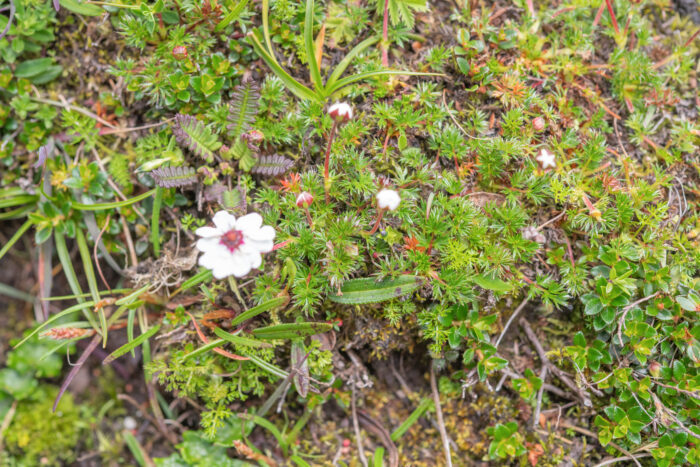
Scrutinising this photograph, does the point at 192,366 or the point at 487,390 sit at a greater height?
the point at 192,366

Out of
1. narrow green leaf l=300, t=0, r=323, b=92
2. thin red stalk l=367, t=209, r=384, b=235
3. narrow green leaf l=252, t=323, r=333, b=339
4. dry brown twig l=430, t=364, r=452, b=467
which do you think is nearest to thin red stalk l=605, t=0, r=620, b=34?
narrow green leaf l=300, t=0, r=323, b=92

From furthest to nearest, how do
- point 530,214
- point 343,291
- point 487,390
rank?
point 487,390 → point 530,214 → point 343,291

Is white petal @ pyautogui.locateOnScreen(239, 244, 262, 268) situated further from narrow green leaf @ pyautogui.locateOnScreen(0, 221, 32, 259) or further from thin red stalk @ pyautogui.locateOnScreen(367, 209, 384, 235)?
narrow green leaf @ pyautogui.locateOnScreen(0, 221, 32, 259)

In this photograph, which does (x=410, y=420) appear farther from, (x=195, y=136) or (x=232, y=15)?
(x=232, y=15)

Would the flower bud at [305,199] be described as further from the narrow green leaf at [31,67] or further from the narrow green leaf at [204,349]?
the narrow green leaf at [31,67]

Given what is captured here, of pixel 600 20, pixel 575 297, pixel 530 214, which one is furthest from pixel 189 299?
pixel 600 20

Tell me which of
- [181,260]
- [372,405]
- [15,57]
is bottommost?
[372,405]

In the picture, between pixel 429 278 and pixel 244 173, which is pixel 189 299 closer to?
pixel 244 173
